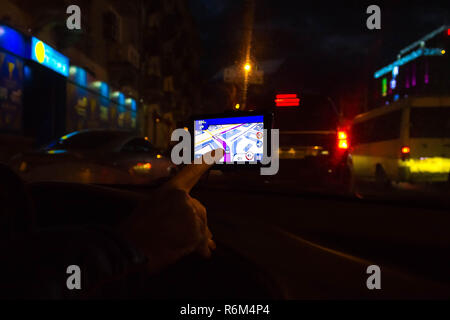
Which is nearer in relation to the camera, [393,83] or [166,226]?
A: [166,226]

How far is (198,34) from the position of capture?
50.7 meters

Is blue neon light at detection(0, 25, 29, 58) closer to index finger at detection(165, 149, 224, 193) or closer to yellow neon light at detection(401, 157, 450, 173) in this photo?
yellow neon light at detection(401, 157, 450, 173)

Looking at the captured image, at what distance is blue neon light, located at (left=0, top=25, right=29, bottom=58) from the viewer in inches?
465

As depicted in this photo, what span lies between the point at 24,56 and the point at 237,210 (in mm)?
11610

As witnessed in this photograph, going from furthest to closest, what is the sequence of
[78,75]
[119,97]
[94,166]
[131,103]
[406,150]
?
1. [131,103]
2. [119,97]
3. [78,75]
4. [406,150]
5. [94,166]

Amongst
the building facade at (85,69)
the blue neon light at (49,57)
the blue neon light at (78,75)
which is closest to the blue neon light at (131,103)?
the building facade at (85,69)

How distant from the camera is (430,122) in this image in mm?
12117

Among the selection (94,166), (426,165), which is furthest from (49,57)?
(426,165)

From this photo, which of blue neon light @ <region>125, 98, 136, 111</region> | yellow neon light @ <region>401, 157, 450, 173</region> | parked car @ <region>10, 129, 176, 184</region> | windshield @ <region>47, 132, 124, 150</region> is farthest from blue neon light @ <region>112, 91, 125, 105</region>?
parked car @ <region>10, 129, 176, 184</region>

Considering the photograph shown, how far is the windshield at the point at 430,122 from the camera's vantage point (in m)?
11.5

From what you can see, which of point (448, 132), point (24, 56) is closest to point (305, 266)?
point (448, 132)

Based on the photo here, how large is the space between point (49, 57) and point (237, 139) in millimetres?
13835

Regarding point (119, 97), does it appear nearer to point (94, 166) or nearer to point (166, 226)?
point (94, 166)

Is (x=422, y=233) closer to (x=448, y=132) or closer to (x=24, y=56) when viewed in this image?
(x=448, y=132)
